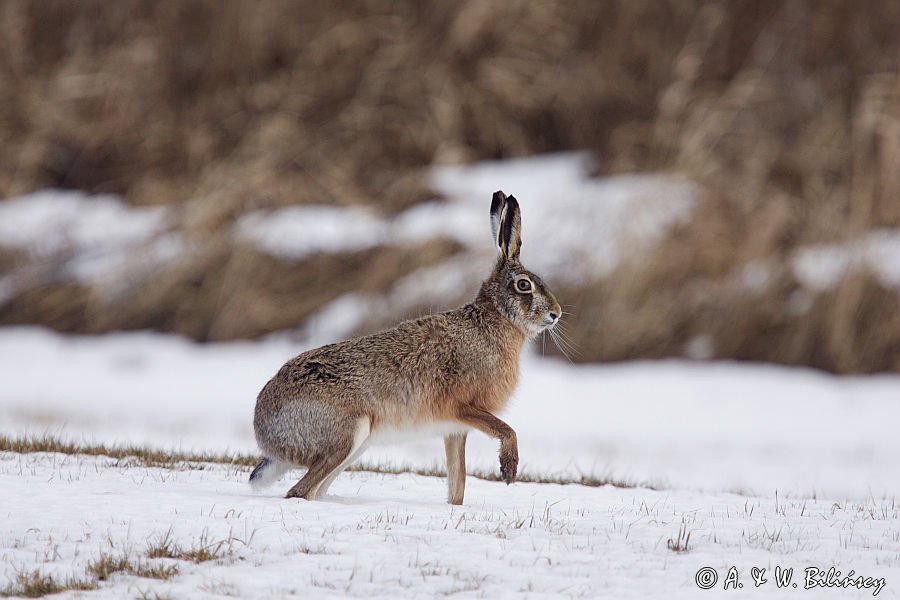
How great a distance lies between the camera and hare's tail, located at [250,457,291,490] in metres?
7.11

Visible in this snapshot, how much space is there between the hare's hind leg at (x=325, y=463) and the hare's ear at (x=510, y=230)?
68.0 inches

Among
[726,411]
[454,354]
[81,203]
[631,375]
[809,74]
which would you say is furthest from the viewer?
[809,74]

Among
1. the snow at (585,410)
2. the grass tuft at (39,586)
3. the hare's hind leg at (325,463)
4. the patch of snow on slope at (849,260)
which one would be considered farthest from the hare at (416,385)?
the patch of snow on slope at (849,260)

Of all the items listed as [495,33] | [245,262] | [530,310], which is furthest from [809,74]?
[530,310]

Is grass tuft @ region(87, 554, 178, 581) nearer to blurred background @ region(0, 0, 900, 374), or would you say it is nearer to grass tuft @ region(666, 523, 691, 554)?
grass tuft @ region(666, 523, 691, 554)

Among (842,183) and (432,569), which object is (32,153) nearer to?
(842,183)

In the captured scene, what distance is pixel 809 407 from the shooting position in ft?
50.5

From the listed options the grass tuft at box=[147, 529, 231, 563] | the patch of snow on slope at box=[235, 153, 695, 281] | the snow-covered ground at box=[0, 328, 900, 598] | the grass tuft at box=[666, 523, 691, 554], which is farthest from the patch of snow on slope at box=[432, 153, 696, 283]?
the grass tuft at box=[147, 529, 231, 563]

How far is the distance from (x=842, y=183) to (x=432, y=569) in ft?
48.0

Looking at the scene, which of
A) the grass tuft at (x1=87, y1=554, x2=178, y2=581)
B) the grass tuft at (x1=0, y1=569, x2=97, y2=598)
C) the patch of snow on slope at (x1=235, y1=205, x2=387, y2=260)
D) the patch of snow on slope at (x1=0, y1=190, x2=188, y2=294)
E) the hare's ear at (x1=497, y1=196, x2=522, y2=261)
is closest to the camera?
the grass tuft at (x1=0, y1=569, x2=97, y2=598)

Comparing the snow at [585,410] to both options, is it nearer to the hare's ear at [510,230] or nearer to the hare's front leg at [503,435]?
the hare's ear at [510,230]

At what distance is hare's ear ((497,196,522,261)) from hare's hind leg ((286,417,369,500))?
1.73 meters

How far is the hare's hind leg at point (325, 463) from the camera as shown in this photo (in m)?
6.82

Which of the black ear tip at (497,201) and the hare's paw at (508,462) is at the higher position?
the black ear tip at (497,201)
